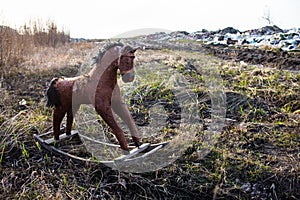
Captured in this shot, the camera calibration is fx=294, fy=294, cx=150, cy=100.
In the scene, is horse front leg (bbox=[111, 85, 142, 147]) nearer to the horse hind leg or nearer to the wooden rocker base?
the wooden rocker base

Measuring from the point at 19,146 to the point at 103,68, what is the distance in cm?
109

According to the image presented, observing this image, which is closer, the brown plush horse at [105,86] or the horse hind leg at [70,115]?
the brown plush horse at [105,86]

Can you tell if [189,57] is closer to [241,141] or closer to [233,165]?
[241,141]

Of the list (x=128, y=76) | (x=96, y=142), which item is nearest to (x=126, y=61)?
(x=128, y=76)

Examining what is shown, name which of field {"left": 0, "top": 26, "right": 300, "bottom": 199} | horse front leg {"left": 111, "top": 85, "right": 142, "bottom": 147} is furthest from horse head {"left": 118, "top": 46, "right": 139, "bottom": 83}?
field {"left": 0, "top": 26, "right": 300, "bottom": 199}

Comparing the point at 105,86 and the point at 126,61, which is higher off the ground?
the point at 126,61

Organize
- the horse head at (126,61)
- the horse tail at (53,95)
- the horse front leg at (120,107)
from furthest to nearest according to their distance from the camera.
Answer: the horse tail at (53,95), the horse front leg at (120,107), the horse head at (126,61)

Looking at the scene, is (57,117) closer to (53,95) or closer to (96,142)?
(53,95)

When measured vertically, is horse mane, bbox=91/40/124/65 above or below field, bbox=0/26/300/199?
above

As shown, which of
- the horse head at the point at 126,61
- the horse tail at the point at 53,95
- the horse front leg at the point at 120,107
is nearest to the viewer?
the horse head at the point at 126,61

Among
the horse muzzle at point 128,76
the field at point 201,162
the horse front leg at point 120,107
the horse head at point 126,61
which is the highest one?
the horse head at point 126,61

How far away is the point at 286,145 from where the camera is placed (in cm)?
234

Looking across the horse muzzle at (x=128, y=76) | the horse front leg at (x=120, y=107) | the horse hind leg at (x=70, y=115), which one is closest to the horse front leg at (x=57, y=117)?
the horse hind leg at (x=70, y=115)

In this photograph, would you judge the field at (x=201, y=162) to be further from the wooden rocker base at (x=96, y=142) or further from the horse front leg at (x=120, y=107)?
the horse front leg at (x=120, y=107)
